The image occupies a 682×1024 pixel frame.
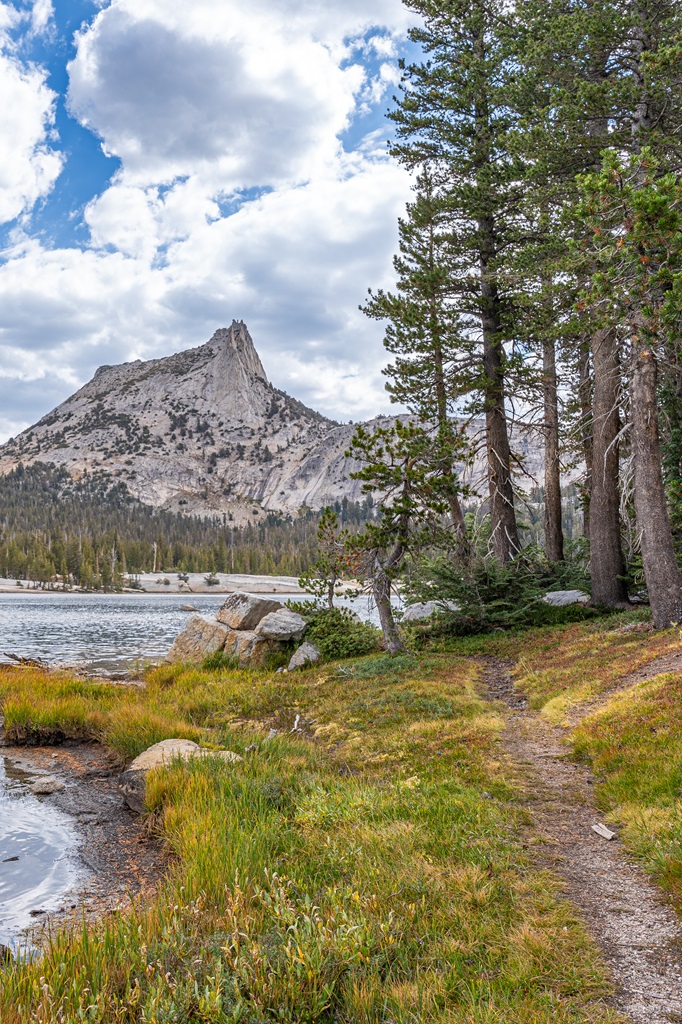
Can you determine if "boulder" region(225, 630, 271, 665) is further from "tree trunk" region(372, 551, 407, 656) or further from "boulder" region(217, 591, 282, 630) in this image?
"tree trunk" region(372, 551, 407, 656)

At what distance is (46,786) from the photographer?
382 inches

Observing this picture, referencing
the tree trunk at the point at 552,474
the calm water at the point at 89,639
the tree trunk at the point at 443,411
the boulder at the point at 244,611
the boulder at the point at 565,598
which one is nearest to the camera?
the boulder at the point at 565,598

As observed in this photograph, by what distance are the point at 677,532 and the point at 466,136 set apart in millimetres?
16041

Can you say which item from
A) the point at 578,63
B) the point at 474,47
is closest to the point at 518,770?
the point at 578,63

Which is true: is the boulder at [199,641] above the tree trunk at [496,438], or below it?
below

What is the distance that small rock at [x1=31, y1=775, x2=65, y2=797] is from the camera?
9.51 meters

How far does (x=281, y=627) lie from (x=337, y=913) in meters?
16.4

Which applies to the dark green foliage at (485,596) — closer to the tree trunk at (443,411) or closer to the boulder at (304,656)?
the tree trunk at (443,411)

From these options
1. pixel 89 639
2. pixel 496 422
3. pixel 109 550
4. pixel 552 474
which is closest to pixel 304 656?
pixel 496 422

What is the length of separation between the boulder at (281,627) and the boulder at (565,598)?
8.39 m

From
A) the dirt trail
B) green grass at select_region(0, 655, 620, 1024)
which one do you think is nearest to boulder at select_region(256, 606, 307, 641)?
green grass at select_region(0, 655, 620, 1024)

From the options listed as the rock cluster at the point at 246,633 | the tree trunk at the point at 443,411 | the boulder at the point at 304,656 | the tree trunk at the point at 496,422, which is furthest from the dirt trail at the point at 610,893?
the tree trunk at the point at 496,422

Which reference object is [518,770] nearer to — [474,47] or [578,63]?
[578,63]

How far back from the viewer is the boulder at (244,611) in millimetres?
21812
